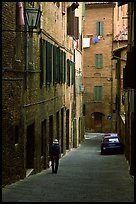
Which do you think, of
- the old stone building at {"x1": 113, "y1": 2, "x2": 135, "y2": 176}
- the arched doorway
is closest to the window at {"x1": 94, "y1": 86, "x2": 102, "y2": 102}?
the arched doorway

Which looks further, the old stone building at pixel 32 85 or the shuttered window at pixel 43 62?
the shuttered window at pixel 43 62

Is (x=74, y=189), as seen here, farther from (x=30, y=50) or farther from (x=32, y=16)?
(x=30, y=50)

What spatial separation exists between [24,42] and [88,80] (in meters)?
36.4

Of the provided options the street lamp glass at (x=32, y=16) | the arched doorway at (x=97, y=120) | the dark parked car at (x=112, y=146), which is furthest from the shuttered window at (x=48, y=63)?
the arched doorway at (x=97, y=120)

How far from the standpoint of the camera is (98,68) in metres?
51.5

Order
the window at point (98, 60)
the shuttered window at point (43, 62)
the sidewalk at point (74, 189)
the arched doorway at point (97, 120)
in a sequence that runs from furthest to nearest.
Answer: the arched doorway at point (97, 120), the window at point (98, 60), the shuttered window at point (43, 62), the sidewalk at point (74, 189)

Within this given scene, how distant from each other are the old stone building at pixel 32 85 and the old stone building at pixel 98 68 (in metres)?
20.3

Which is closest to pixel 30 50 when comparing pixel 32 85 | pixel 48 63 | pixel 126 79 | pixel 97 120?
pixel 32 85

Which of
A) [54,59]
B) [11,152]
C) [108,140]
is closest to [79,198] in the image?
[11,152]

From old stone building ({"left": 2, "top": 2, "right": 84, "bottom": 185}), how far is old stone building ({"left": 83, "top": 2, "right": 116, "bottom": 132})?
20.3m

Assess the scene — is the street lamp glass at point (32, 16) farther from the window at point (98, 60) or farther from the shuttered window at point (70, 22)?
the window at point (98, 60)

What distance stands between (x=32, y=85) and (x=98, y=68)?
114 ft

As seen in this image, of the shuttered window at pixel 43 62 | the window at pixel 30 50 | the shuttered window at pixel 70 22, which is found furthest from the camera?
the shuttered window at pixel 70 22

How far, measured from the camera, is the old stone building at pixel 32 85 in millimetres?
13211
